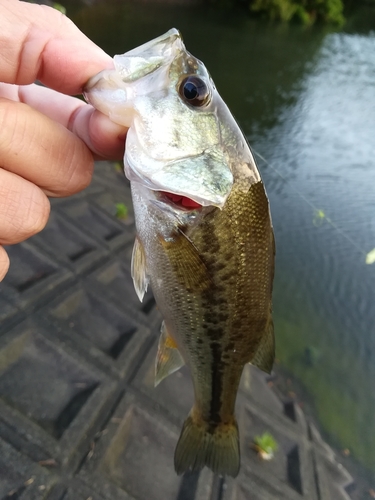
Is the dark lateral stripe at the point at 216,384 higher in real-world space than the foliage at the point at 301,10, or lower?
lower

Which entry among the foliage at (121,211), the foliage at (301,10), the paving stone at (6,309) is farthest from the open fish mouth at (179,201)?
the foliage at (301,10)

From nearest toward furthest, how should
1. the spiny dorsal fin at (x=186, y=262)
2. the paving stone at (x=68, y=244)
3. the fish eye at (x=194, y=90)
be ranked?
the fish eye at (x=194, y=90) → the spiny dorsal fin at (x=186, y=262) → the paving stone at (x=68, y=244)

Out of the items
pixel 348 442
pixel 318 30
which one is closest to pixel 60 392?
pixel 348 442

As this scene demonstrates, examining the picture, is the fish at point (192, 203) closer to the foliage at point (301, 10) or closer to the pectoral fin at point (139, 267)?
the pectoral fin at point (139, 267)

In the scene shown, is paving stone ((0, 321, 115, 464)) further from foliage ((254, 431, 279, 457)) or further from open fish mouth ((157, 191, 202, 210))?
open fish mouth ((157, 191, 202, 210))

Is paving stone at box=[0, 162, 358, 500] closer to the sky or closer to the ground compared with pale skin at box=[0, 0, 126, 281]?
closer to the ground

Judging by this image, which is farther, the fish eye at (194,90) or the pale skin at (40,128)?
the fish eye at (194,90)

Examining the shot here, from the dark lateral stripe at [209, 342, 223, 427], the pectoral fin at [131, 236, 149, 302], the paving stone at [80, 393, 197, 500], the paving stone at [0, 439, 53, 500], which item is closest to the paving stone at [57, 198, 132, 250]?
the paving stone at [80, 393, 197, 500]
